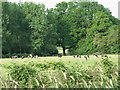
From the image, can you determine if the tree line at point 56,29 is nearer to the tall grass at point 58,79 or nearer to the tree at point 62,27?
the tree at point 62,27

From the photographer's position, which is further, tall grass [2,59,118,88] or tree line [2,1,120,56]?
tree line [2,1,120,56]

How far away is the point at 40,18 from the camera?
36469 mm

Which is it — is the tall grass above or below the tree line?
below

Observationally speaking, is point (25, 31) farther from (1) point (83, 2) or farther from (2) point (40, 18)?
(1) point (83, 2)

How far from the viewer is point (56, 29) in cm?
3716

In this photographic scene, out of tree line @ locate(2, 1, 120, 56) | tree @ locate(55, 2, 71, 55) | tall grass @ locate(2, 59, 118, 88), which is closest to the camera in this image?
tall grass @ locate(2, 59, 118, 88)

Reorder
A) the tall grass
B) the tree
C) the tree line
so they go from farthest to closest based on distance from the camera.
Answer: the tree < the tree line < the tall grass

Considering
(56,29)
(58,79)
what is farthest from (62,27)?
(58,79)

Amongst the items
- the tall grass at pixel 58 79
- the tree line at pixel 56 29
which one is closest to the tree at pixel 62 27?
the tree line at pixel 56 29

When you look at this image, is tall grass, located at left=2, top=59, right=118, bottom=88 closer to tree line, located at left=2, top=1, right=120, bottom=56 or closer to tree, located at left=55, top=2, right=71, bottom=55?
tree line, located at left=2, top=1, right=120, bottom=56

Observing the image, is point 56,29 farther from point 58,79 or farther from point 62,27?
point 58,79

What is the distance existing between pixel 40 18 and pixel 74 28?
6.57 meters

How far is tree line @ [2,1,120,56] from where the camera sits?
3400 cm

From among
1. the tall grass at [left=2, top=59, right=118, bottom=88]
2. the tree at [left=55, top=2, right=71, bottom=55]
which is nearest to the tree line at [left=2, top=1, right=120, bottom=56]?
the tree at [left=55, top=2, right=71, bottom=55]
